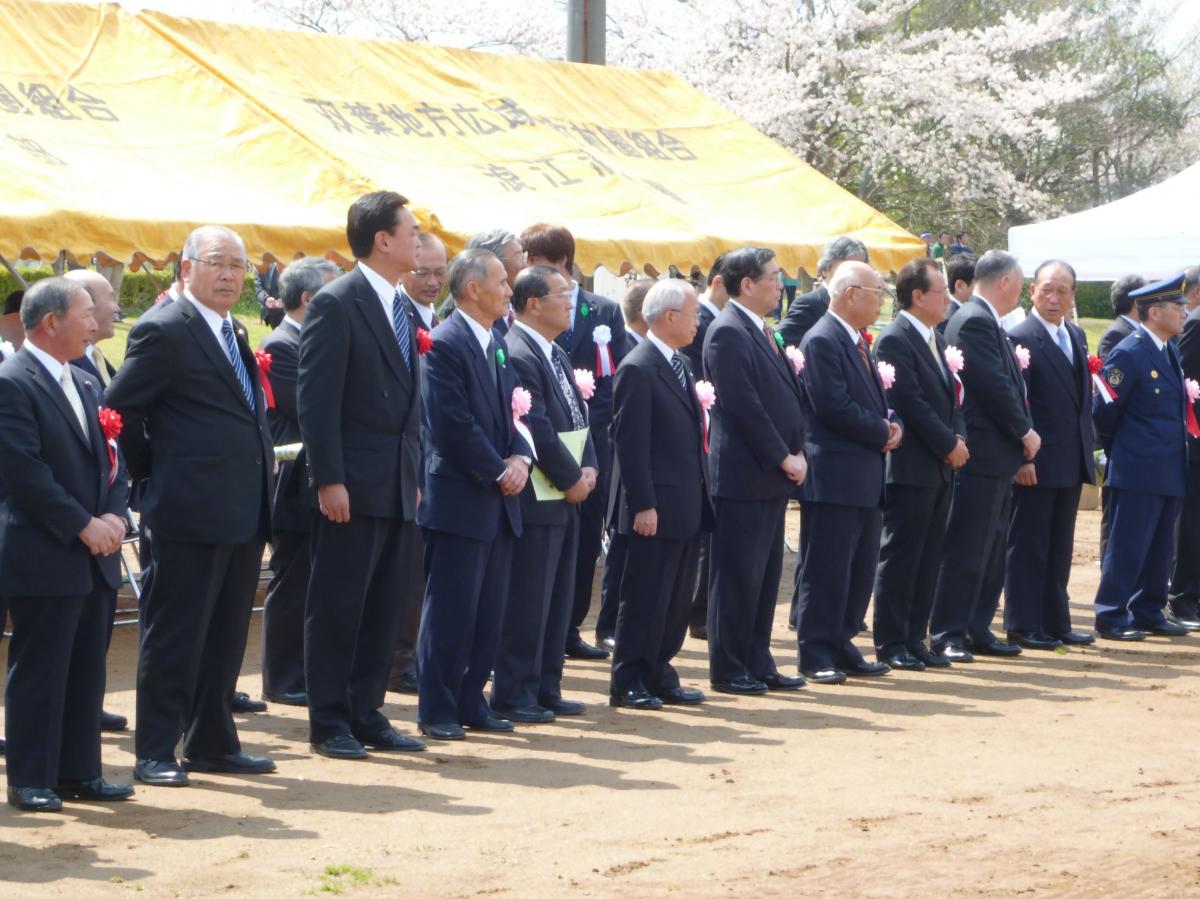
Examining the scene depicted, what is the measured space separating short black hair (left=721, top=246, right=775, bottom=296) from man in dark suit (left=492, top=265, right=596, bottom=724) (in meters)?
0.97

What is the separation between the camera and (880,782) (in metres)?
6.60

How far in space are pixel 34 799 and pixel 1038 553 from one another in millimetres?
5829

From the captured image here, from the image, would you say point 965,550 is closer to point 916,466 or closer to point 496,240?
point 916,466

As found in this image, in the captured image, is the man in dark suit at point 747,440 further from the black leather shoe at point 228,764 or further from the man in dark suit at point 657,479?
the black leather shoe at point 228,764

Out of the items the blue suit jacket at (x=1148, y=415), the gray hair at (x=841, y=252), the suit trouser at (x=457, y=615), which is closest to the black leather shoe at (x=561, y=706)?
the suit trouser at (x=457, y=615)

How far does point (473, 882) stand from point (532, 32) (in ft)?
86.0

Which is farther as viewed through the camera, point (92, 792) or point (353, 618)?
point (353, 618)

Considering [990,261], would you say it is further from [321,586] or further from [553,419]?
[321,586]

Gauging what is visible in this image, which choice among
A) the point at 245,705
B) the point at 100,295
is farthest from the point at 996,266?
the point at 100,295

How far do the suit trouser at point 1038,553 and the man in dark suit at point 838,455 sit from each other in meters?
1.41

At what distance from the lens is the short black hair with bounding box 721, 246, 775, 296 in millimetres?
8188

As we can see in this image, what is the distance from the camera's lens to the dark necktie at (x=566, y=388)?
7.68 metres

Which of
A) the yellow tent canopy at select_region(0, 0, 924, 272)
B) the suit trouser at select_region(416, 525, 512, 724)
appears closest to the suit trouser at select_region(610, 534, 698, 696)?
the suit trouser at select_region(416, 525, 512, 724)

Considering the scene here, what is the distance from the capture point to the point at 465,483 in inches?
282
